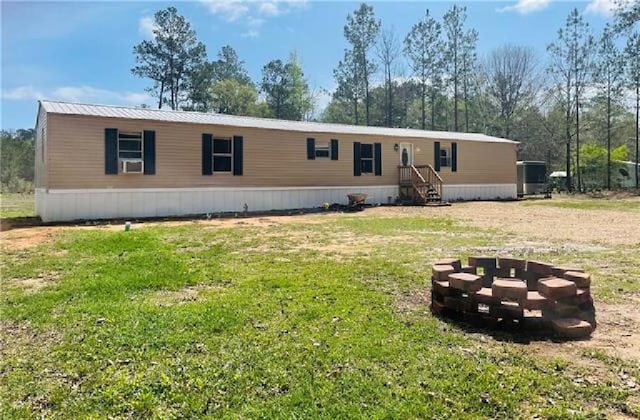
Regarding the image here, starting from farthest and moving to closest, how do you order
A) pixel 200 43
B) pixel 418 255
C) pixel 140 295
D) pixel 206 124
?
pixel 200 43
pixel 206 124
pixel 418 255
pixel 140 295

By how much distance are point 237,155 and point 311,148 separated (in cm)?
307

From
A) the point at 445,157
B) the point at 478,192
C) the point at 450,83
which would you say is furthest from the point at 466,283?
the point at 450,83

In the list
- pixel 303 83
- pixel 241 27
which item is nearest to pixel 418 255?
pixel 241 27

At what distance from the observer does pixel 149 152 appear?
488 inches

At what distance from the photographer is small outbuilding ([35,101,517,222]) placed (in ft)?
37.0

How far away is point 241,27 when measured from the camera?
87.6 feet

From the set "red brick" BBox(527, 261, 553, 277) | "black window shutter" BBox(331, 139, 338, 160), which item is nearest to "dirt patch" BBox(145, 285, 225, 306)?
"red brick" BBox(527, 261, 553, 277)

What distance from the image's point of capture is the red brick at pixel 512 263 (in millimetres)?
3990

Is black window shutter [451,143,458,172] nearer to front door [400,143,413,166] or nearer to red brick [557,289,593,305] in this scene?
front door [400,143,413,166]

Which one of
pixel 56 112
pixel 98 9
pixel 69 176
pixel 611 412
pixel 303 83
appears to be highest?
pixel 303 83

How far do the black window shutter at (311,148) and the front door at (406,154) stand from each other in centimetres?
459

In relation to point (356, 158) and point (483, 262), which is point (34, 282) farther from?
point (356, 158)

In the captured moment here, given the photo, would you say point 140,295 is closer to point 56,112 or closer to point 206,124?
point 56,112

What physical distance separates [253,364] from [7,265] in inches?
185
